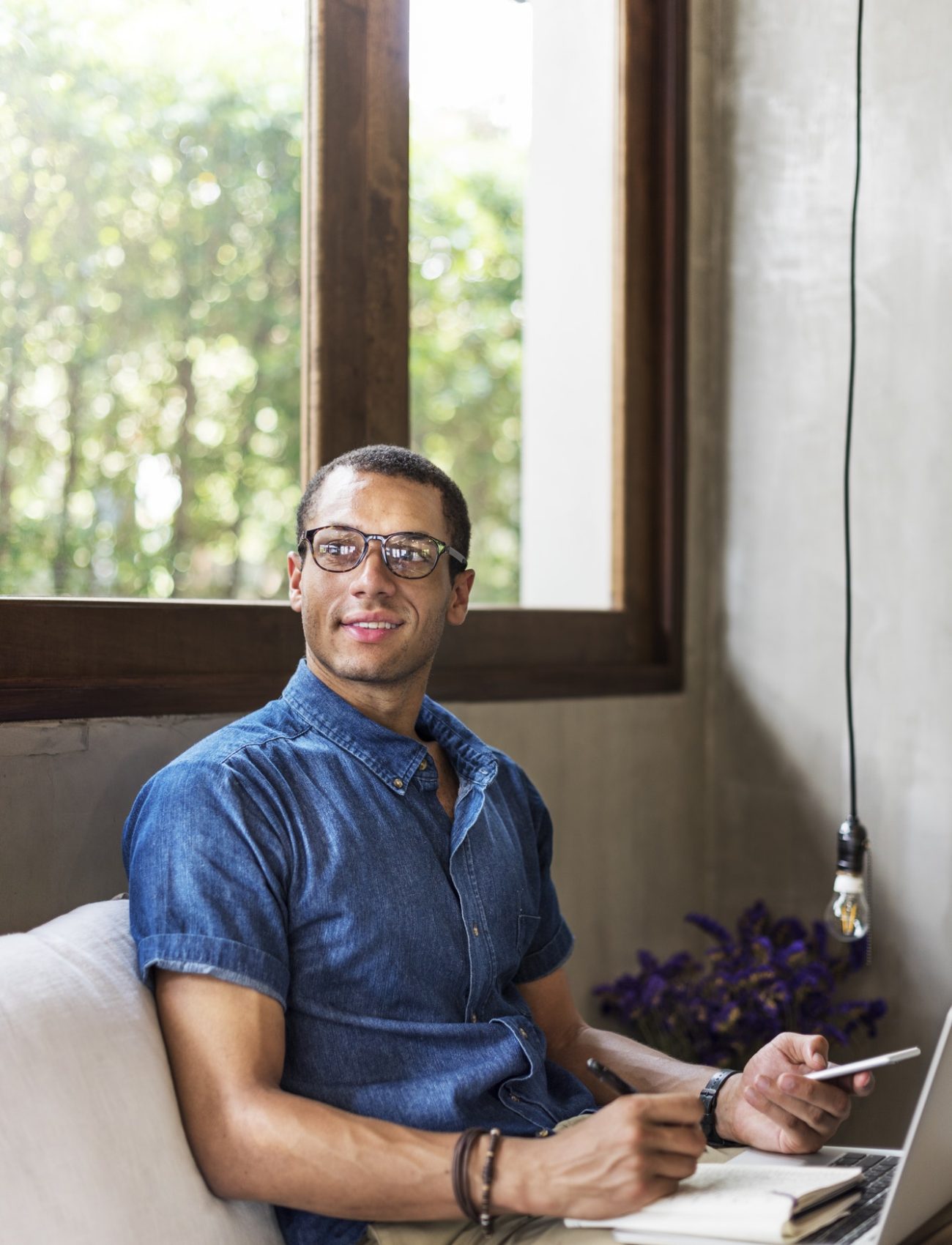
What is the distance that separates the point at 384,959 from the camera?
130 centimetres

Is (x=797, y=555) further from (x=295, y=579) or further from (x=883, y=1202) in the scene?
(x=883, y=1202)

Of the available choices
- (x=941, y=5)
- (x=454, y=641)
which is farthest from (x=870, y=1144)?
(x=941, y=5)

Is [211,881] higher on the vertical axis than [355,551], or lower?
lower

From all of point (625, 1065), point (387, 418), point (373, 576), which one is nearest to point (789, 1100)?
point (625, 1065)

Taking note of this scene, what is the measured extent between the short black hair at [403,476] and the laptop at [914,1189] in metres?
0.77

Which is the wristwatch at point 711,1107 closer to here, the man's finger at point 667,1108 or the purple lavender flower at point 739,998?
the man's finger at point 667,1108

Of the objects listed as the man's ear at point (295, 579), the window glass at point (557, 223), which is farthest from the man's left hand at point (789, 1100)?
the window glass at point (557, 223)

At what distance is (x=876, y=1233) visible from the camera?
3.65 ft

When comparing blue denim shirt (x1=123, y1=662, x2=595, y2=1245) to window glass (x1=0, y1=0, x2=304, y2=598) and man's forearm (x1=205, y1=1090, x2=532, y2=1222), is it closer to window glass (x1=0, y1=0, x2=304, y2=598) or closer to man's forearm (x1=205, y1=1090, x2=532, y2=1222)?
man's forearm (x1=205, y1=1090, x2=532, y2=1222)

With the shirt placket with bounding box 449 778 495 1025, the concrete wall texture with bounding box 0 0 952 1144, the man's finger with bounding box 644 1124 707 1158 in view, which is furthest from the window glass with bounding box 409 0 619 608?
the man's finger with bounding box 644 1124 707 1158

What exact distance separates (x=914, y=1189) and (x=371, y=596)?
79cm

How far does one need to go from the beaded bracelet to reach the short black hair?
2.23 feet

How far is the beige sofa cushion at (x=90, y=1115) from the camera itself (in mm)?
1002

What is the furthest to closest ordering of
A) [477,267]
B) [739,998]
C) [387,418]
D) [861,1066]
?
[477,267]
[739,998]
[387,418]
[861,1066]
